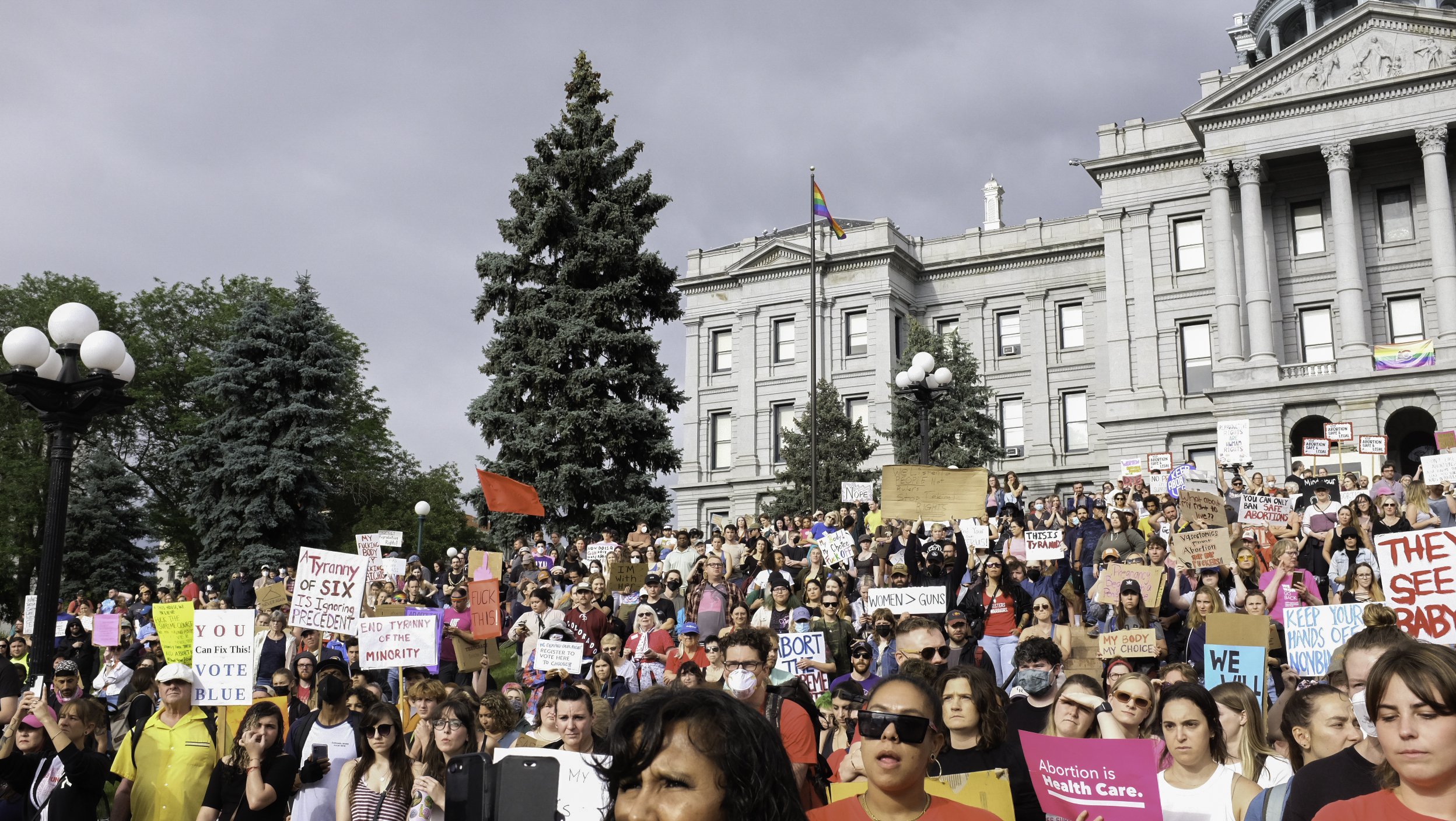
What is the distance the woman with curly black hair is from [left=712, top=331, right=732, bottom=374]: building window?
180ft

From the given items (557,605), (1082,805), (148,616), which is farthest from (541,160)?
(1082,805)

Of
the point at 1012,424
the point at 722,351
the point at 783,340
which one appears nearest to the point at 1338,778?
the point at 1012,424

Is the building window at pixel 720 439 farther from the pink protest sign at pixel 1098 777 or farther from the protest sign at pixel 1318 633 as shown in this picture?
the pink protest sign at pixel 1098 777

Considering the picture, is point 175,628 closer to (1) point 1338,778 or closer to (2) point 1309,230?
(1) point 1338,778

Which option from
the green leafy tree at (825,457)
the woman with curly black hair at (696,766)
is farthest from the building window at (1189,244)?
the woman with curly black hair at (696,766)

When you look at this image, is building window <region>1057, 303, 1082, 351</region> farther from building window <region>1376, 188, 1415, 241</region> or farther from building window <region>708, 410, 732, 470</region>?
building window <region>708, 410, 732, 470</region>

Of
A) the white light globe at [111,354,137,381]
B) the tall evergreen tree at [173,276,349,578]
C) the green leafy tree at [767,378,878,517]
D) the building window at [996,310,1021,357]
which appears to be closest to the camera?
the white light globe at [111,354,137,381]

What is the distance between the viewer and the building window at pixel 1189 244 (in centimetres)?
4456

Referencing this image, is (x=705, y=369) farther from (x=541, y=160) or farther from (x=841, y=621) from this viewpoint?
(x=841, y=621)

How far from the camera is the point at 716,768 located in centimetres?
242

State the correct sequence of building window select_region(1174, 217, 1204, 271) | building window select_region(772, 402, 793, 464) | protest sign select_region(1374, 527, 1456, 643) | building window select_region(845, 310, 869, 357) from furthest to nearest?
building window select_region(772, 402, 793, 464), building window select_region(845, 310, 869, 357), building window select_region(1174, 217, 1204, 271), protest sign select_region(1374, 527, 1456, 643)

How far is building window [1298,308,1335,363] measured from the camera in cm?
4150

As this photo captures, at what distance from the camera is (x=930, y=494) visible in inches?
691

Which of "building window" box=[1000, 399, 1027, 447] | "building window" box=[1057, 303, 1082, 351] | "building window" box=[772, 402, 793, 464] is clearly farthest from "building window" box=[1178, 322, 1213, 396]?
"building window" box=[772, 402, 793, 464]
